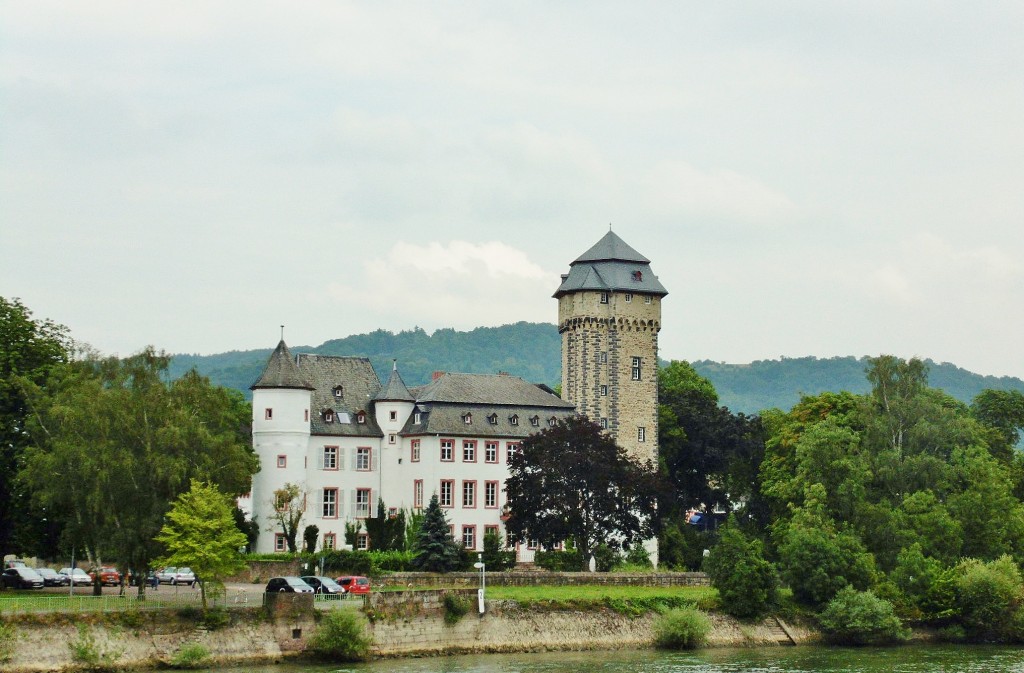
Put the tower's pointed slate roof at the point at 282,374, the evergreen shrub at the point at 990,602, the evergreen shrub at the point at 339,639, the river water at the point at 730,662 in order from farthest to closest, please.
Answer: the tower's pointed slate roof at the point at 282,374 → the evergreen shrub at the point at 990,602 → the evergreen shrub at the point at 339,639 → the river water at the point at 730,662

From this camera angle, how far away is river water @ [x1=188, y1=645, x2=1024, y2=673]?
176ft

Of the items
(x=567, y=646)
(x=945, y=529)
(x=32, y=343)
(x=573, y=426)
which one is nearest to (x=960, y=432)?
(x=945, y=529)

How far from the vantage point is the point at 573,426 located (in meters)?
77.4

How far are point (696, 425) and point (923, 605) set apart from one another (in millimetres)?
27145

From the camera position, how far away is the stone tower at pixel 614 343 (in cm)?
8650

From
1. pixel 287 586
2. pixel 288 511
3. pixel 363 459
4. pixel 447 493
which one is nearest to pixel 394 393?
pixel 363 459

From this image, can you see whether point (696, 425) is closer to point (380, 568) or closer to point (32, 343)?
point (380, 568)

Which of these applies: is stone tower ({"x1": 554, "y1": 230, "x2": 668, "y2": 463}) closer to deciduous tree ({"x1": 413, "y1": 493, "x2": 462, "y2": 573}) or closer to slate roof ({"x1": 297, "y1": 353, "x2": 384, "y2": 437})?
slate roof ({"x1": 297, "y1": 353, "x2": 384, "y2": 437})

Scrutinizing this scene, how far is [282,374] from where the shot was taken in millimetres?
80562

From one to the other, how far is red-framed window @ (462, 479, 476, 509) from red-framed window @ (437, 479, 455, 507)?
647mm

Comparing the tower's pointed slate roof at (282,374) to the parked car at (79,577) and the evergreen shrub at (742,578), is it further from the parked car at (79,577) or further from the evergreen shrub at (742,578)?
the evergreen shrub at (742,578)

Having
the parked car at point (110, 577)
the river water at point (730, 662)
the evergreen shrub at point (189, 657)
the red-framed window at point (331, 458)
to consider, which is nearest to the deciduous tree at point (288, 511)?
the red-framed window at point (331, 458)

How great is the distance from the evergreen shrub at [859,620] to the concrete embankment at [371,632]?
1.26m

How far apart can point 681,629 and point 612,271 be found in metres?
30.8
